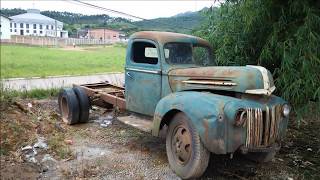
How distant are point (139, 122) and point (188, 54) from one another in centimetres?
133

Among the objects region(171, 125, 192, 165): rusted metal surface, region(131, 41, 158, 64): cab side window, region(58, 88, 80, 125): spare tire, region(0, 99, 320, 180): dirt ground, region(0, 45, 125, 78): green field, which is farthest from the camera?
region(0, 45, 125, 78): green field

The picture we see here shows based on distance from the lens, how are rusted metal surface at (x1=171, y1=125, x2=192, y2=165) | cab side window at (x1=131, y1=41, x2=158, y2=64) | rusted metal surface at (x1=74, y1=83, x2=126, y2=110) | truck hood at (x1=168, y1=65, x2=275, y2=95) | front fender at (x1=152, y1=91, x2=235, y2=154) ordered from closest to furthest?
1. front fender at (x1=152, y1=91, x2=235, y2=154)
2. truck hood at (x1=168, y1=65, x2=275, y2=95)
3. rusted metal surface at (x1=171, y1=125, x2=192, y2=165)
4. cab side window at (x1=131, y1=41, x2=158, y2=64)
5. rusted metal surface at (x1=74, y1=83, x2=126, y2=110)

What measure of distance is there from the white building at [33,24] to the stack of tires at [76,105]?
76.4 m

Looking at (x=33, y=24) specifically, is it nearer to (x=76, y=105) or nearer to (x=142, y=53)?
(x=76, y=105)

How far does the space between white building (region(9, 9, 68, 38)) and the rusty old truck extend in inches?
3079

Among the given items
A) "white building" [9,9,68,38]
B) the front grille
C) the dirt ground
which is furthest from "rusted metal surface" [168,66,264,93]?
"white building" [9,9,68,38]

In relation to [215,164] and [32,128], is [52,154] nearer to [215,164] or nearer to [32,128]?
[32,128]

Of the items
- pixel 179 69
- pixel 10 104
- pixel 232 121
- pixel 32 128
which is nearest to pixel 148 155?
pixel 179 69

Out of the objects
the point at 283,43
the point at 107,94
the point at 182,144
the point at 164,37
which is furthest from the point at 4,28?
the point at 182,144

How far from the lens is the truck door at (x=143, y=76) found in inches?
244

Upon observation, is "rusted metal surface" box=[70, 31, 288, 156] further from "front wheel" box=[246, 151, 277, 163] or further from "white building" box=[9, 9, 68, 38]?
"white building" box=[9, 9, 68, 38]

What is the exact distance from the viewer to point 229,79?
5.05 metres

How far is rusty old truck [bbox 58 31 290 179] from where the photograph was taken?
4692mm

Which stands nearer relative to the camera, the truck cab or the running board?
the truck cab
